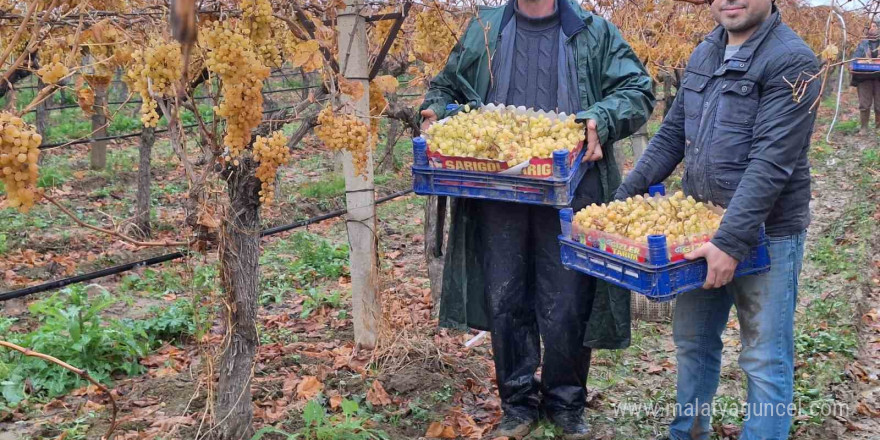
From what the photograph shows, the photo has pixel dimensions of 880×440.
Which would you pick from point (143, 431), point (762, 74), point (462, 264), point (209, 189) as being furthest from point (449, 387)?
point (762, 74)

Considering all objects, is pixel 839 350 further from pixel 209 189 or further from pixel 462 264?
pixel 209 189

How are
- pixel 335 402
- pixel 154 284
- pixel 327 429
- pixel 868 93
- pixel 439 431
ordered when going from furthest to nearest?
pixel 868 93 < pixel 154 284 < pixel 335 402 < pixel 439 431 < pixel 327 429

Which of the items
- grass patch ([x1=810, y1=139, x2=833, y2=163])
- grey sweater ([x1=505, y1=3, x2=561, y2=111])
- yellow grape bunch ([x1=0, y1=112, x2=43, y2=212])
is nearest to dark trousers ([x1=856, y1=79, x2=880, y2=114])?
grass patch ([x1=810, y1=139, x2=833, y2=163])

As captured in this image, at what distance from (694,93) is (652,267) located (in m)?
0.85

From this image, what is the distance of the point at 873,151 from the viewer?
1135 cm

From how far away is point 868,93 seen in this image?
13.1m

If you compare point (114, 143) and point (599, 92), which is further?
point (114, 143)

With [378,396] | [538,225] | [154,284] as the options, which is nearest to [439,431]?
[378,396]

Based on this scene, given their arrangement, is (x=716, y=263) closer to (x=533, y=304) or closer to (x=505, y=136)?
(x=505, y=136)

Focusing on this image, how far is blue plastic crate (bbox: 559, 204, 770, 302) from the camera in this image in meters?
2.71

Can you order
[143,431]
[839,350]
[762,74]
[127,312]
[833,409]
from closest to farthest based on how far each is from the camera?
[762,74], [143,431], [833,409], [839,350], [127,312]

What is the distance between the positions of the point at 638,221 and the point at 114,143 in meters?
12.7

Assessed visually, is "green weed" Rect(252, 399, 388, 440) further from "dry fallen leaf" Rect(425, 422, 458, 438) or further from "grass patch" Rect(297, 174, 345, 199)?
"grass patch" Rect(297, 174, 345, 199)

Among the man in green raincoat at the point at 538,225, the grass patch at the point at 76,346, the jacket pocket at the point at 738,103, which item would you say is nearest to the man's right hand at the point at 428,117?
the man in green raincoat at the point at 538,225
